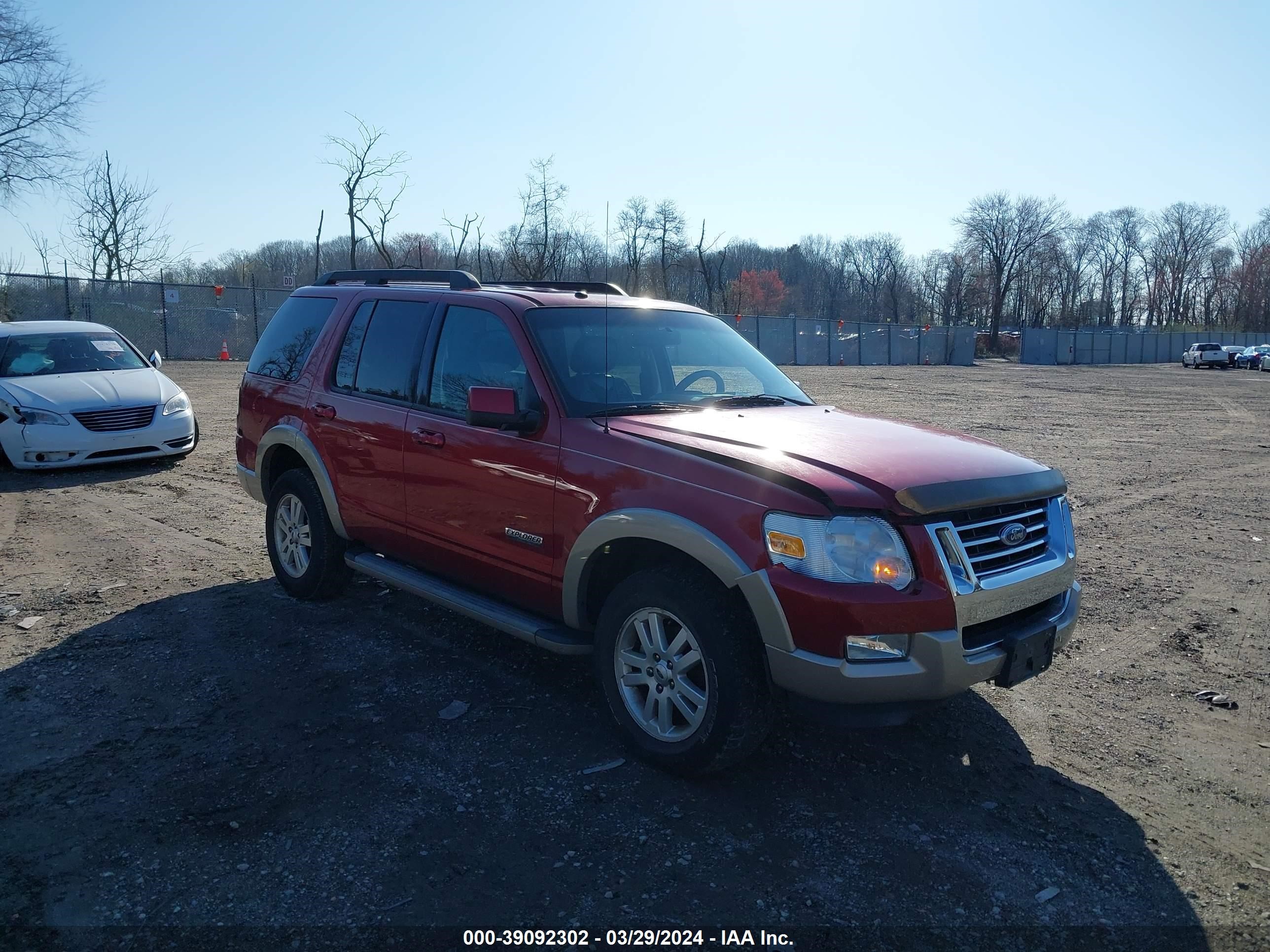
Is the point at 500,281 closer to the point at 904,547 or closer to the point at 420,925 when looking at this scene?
the point at 904,547

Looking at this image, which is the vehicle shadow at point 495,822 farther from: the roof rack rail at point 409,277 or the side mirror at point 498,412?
the roof rack rail at point 409,277

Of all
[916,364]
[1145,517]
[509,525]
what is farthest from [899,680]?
[916,364]

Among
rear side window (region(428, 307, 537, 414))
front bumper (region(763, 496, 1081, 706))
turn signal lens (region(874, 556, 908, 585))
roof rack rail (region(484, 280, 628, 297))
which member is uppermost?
roof rack rail (region(484, 280, 628, 297))

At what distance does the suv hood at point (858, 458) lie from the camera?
3.35m

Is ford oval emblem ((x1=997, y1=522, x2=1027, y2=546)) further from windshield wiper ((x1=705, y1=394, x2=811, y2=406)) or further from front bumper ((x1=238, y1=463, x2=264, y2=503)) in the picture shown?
front bumper ((x1=238, y1=463, x2=264, y2=503))

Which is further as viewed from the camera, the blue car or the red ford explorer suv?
the blue car

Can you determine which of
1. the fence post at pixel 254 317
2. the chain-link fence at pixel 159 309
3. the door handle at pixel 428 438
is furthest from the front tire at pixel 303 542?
the fence post at pixel 254 317

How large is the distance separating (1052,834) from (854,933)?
3.50 ft

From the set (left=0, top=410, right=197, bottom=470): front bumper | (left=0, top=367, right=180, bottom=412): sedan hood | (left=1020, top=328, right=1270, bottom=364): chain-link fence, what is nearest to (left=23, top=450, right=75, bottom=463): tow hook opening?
(left=0, top=410, right=197, bottom=470): front bumper

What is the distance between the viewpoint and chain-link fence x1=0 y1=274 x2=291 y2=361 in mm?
27859

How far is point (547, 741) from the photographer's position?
4.07m

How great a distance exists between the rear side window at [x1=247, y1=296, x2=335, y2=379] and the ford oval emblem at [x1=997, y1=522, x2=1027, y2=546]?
14.1ft

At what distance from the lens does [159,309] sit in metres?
30.0

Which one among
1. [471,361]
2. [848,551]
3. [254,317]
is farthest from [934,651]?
[254,317]
